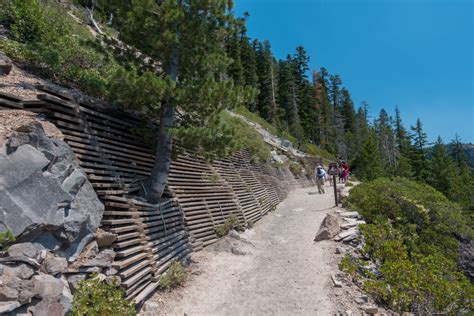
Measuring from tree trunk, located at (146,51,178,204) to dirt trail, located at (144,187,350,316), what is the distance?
89.4 inches

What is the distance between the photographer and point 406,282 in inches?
268

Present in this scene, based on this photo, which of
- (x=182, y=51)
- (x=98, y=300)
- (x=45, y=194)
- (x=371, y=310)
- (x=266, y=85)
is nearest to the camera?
(x=98, y=300)

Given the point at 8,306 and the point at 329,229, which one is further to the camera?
the point at 329,229

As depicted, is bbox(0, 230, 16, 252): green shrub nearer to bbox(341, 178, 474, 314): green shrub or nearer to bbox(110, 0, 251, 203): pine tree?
bbox(110, 0, 251, 203): pine tree

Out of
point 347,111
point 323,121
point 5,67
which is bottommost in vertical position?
point 5,67

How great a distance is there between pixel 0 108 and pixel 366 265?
9165mm

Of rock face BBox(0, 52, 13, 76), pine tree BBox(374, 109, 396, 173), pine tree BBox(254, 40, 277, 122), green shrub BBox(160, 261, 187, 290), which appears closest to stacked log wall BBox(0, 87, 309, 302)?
green shrub BBox(160, 261, 187, 290)

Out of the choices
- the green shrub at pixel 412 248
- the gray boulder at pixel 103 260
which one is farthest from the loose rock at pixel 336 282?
the gray boulder at pixel 103 260

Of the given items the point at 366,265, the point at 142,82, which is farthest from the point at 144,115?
the point at 366,265

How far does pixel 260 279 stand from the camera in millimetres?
7402

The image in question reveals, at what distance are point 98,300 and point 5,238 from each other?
5.41ft

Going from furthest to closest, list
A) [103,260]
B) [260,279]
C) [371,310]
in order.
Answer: [260,279], [371,310], [103,260]

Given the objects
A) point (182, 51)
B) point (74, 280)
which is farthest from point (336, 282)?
point (182, 51)

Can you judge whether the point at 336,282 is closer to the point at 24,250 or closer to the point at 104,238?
the point at 104,238
